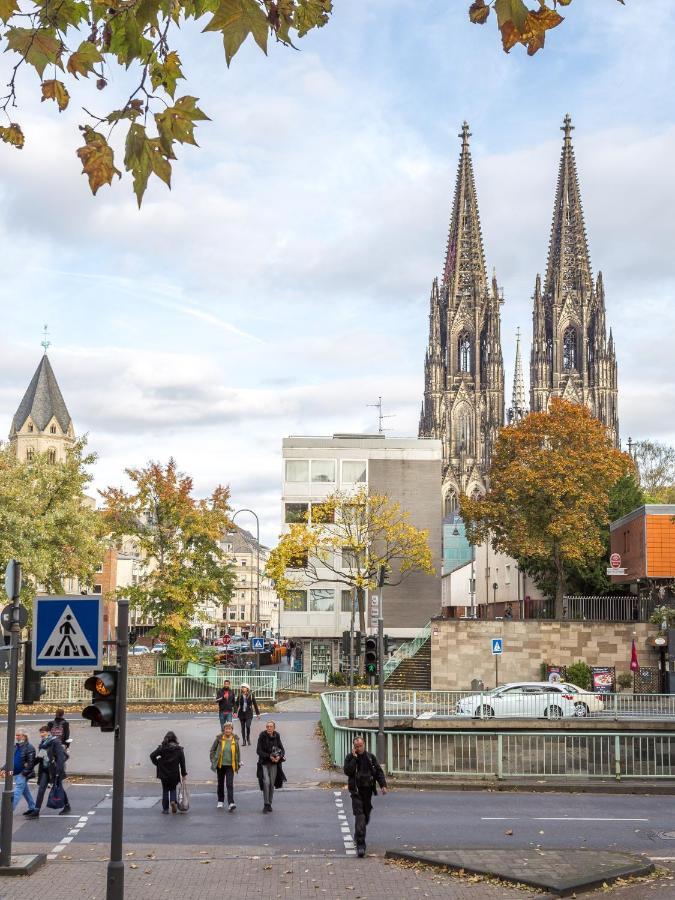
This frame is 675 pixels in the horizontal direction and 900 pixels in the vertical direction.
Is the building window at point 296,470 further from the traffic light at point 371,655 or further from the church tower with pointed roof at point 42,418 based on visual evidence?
the church tower with pointed roof at point 42,418

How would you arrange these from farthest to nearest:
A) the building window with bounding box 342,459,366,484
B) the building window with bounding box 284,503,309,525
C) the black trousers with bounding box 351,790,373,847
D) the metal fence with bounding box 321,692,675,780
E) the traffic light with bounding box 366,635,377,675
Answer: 1. the building window with bounding box 342,459,366,484
2. the building window with bounding box 284,503,309,525
3. the traffic light with bounding box 366,635,377,675
4. the metal fence with bounding box 321,692,675,780
5. the black trousers with bounding box 351,790,373,847

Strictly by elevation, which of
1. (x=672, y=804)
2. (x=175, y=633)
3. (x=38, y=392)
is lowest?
(x=672, y=804)

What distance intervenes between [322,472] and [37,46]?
5605cm

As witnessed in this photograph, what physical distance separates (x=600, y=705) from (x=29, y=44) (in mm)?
30505

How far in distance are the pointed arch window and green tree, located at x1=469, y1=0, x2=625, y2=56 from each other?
136 metres

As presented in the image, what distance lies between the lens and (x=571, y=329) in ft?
444

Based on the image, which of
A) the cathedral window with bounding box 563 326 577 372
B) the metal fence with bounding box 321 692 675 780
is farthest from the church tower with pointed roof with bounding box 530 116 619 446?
the metal fence with bounding box 321 692 675 780

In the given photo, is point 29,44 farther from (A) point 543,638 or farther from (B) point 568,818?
(A) point 543,638

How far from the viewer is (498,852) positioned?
14812 mm

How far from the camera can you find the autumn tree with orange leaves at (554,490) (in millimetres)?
55375

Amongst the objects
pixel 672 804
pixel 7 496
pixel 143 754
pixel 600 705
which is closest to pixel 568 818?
pixel 672 804

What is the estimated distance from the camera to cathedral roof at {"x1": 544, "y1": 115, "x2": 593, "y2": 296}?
137m

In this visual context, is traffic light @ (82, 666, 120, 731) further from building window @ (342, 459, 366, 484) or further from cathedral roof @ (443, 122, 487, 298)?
cathedral roof @ (443, 122, 487, 298)

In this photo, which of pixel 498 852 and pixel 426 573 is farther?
pixel 426 573
